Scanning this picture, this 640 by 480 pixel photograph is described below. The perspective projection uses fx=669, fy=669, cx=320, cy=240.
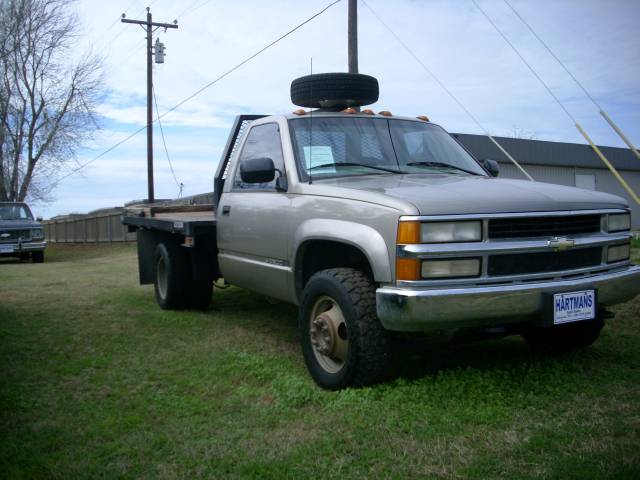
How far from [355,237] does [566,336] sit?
205cm

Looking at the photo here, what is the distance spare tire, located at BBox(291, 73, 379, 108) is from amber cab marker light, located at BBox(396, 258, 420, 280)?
2.45 m

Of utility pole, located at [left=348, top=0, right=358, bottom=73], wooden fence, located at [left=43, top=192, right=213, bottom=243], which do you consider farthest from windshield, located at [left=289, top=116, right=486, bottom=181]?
wooden fence, located at [left=43, top=192, right=213, bottom=243]

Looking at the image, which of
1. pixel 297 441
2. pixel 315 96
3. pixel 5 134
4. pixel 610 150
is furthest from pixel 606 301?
pixel 610 150

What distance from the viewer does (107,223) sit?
94.3 feet

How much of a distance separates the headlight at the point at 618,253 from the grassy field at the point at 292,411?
2.53ft

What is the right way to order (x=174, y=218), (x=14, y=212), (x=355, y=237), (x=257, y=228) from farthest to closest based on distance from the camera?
(x=14, y=212) → (x=174, y=218) → (x=257, y=228) → (x=355, y=237)

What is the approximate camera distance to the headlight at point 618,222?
178 inches

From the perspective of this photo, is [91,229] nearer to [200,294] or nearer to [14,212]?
[14,212]

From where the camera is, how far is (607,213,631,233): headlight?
4.52 meters

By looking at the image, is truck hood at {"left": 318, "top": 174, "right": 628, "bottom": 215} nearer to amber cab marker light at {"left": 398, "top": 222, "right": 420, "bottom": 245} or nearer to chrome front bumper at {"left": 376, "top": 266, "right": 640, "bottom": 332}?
amber cab marker light at {"left": 398, "top": 222, "right": 420, "bottom": 245}

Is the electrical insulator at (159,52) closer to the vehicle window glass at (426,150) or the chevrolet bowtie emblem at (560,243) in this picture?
the vehicle window glass at (426,150)

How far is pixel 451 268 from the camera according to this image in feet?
12.6

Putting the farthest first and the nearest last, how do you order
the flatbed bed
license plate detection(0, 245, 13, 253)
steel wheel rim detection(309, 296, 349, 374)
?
1. license plate detection(0, 245, 13, 253)
2. the flatbed bed
3. steel wheel rim detection(309, 296, 349, 374)

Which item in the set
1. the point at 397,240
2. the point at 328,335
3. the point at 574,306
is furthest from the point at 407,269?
the point at 574,306
